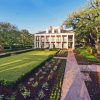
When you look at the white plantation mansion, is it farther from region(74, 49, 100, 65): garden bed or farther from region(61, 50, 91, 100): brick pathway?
region(61, 50, 91, 100): brick pathway

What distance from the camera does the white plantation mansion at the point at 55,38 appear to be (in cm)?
7944

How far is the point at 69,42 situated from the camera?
260ft

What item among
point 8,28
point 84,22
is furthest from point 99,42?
point 8,28

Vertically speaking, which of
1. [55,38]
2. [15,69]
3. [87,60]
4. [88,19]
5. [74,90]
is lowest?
[74,90]

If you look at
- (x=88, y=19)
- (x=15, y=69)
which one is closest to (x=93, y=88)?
(x=15, y=69)

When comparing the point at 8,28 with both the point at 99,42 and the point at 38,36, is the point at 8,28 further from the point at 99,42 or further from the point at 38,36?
the point at 99,42

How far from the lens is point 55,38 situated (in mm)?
81000

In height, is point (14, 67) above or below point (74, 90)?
above

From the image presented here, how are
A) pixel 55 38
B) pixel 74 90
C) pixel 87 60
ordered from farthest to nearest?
1. pixel 55 38
2. pixel 87 60
3. pixel 74 90

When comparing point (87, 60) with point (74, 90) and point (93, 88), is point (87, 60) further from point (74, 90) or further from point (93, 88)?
point (74, 90)

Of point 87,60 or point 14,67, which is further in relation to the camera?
point 87,60

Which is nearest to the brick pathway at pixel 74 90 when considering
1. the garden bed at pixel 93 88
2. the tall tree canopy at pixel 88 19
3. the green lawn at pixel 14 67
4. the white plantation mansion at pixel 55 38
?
the garden bed at pixel 93 88

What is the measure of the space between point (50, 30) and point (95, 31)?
132 ft

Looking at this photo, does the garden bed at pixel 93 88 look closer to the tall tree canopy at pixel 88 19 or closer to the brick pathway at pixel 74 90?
the brick pathway at pixel 74 90
